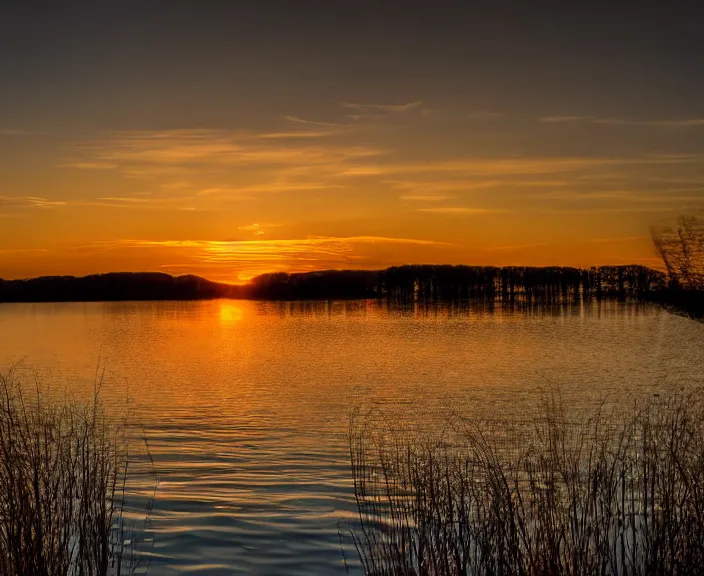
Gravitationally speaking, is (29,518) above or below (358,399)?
above

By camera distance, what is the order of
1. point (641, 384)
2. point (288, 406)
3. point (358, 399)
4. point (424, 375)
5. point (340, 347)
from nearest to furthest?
point (288, 406) < point (358, 399) < point (641, 384) < point (424, 375) < point (340, 347)

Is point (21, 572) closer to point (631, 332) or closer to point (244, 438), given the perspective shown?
point (244, 438)

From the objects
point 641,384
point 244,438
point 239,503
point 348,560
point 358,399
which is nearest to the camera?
point 348,560

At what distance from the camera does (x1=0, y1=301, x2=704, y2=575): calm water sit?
1109 centimetres

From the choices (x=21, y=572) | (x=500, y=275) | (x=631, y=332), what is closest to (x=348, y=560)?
(x=21, y=572)

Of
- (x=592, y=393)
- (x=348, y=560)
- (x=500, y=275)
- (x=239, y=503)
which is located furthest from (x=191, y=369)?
(x=500, y=275)

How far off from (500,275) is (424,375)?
5132 inches

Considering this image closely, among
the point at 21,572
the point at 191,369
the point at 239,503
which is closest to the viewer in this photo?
the point at 21,572

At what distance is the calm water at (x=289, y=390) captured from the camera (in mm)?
11094

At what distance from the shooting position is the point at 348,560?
32.6ft

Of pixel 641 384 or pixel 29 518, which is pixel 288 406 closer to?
pixel 641 384

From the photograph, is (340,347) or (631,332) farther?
(631,332)

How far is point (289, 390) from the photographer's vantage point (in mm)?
29062

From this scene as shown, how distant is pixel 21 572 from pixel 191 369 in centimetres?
3060
